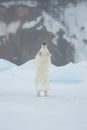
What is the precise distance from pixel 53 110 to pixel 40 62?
3.03 meters

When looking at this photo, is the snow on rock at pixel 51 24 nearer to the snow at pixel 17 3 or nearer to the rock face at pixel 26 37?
the rock face at pixel 26 37

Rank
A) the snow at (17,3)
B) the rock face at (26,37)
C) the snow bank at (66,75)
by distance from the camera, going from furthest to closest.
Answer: the snow at (17,3) < the rock face at (26,37) < the snow bank at (66,75)

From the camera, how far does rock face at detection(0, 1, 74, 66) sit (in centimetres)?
2725

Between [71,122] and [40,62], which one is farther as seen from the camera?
[40,62]

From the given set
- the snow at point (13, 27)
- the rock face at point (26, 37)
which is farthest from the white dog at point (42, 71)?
the snow at point (13, 27)

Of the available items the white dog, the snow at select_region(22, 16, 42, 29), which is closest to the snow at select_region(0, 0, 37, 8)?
the snow at select_region(22, 16, 42, 29)

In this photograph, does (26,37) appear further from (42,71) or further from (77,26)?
(42,71)

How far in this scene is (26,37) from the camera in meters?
27.9

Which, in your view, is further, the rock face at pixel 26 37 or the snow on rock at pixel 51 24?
the snow on rock at pixel 51 24

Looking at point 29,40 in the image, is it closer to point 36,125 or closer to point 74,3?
point 74,3

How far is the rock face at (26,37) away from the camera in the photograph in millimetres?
27250

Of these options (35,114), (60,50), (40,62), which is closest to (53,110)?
(35,114)

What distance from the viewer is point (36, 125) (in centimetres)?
561

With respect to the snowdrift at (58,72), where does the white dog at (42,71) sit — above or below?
above
